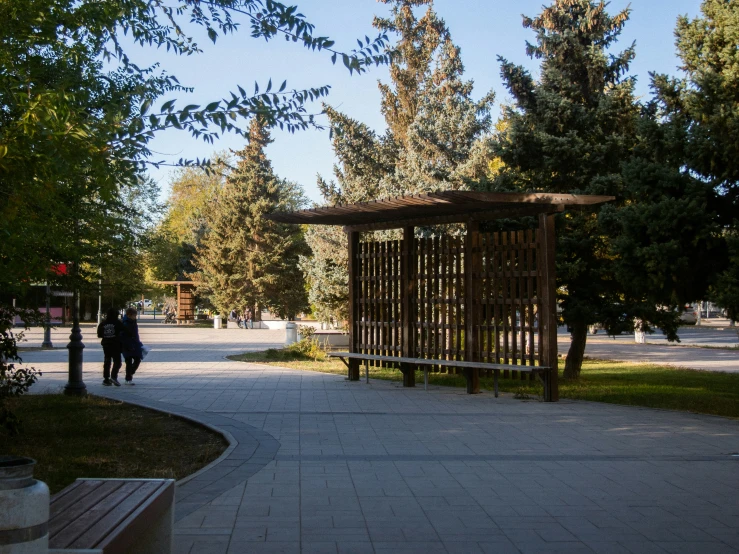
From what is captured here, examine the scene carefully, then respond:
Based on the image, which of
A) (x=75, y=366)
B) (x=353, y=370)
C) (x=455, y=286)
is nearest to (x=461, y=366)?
(x=455, y=286)

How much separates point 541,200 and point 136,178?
859 centimetres

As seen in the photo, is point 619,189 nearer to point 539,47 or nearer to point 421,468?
point 539,47

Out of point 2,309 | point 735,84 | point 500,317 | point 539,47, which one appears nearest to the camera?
point 2,309

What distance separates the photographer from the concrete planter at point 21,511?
3.00 m

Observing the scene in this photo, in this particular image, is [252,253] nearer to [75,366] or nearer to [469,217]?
[75,366]

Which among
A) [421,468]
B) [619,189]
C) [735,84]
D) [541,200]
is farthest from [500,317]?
[421,468]

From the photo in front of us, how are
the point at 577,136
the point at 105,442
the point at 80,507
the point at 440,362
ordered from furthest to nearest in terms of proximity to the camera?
the point at 577,136, the point at 440,362, the point at 105,442, the point at 80,507

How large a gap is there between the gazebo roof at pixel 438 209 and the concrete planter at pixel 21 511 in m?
9.79

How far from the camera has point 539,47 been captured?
1875cm

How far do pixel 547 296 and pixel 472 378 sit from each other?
2.36m

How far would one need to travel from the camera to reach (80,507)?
4344mm

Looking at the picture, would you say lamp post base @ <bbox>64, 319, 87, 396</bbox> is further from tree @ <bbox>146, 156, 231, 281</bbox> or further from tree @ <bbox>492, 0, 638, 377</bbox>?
tree @ <bbox>146, 156, 231, 281</bbox>

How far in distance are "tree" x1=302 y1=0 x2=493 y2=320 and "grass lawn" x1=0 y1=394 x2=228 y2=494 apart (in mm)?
15995

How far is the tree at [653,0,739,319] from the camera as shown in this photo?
11617 mm
